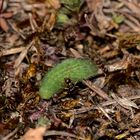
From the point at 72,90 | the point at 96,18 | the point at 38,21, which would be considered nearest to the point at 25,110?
the point at 72,90

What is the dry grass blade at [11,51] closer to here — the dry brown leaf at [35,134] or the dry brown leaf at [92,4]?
the dry brown leaf at [92,4]

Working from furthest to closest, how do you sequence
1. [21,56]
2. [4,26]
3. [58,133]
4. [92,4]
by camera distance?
1. [92,4]
2. [4,26]
3. [21,56]
4. [58,133]

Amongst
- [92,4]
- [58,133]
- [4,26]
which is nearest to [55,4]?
[92,4]

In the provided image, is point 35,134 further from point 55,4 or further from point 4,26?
point 55,4

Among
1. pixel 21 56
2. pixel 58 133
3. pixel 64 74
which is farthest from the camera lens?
pixel 21 56

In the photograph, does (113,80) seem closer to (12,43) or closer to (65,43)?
(65,43)

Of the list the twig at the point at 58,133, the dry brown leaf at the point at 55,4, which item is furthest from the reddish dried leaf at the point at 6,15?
the twig at the point at 58,133

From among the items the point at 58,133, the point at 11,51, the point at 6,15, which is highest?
the point at 6,15
